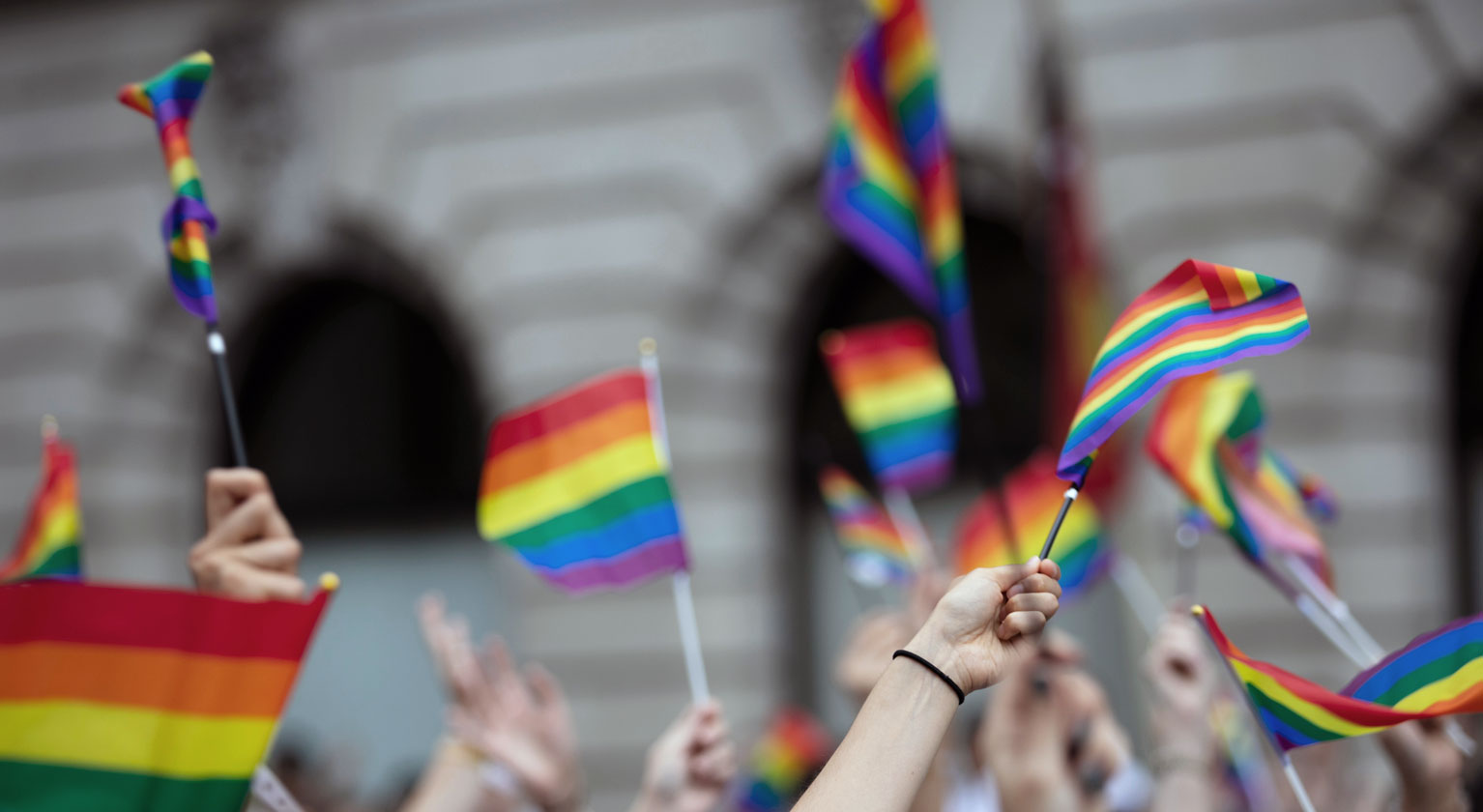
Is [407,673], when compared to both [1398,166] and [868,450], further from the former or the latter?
[1398,166]

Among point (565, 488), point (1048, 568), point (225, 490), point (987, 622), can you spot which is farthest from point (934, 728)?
point (565, 488)

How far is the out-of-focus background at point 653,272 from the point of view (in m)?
6.54

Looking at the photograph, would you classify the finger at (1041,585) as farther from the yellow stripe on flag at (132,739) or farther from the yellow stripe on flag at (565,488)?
the yellow stripe on flag at (565,488)

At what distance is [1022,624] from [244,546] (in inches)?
→ 54.8

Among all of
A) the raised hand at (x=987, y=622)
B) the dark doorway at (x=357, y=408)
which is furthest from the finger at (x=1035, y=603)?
the dark doorway at (x=357, y=408)

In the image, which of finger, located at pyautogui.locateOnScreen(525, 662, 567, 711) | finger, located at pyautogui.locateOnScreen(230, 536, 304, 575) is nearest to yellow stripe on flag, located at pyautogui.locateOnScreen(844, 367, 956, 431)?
finger, located at pyautogui.locateOnScreen(525, 662, 567, 711)

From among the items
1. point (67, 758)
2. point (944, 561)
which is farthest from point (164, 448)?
point (67, 758)

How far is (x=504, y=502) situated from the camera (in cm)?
350

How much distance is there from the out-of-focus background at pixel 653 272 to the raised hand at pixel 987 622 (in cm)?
493

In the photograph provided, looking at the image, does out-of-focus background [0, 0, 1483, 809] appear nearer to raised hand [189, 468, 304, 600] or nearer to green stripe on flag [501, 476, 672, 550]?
green stripe on flag [501, 476, 672, 550]

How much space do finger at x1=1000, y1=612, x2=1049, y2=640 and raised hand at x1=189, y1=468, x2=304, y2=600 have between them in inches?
49.1

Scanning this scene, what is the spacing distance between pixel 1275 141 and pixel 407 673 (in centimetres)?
620

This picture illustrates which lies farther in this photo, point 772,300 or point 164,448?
point 164,448

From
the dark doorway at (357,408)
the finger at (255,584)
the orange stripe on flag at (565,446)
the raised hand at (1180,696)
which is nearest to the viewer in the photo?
the finger at (255,584)
